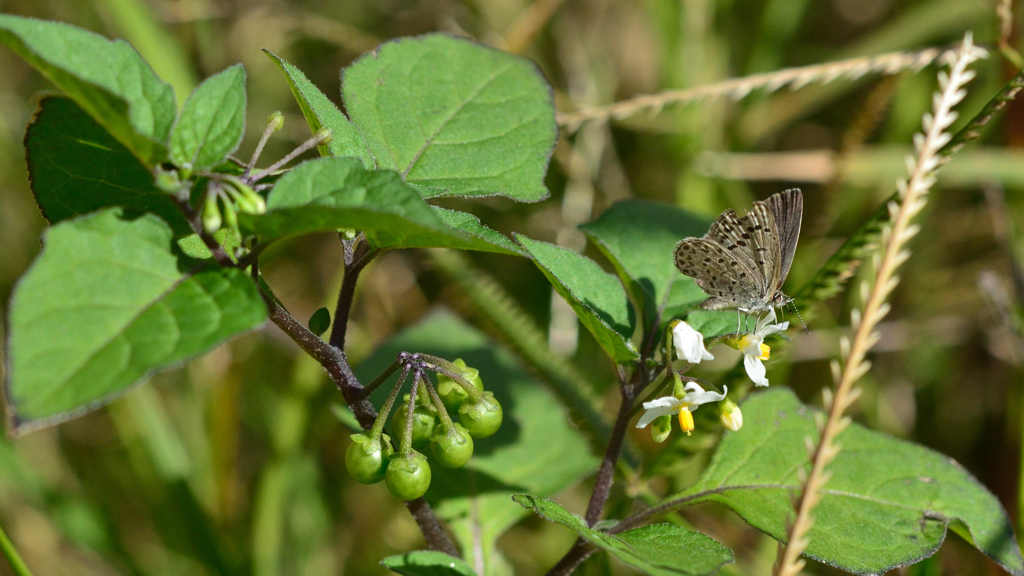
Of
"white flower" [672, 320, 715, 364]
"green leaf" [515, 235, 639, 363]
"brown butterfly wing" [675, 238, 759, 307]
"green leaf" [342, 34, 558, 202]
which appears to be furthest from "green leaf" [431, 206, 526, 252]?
"brown butterfly wing" [675, 238, 759, 307]

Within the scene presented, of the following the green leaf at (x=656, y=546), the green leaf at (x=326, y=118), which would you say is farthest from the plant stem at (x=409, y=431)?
the green leaf at (x=326, y=118)

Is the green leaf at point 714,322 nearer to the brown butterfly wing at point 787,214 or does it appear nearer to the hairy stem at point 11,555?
the brown butterfly wing at point 787,214

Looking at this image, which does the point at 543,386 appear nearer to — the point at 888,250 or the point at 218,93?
the point at 888,250

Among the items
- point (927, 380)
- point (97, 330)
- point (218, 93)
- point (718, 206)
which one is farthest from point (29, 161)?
point (927, 380)

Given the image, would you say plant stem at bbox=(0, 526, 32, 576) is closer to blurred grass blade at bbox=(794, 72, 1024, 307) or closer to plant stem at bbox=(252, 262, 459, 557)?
plant stem at bbox=(252, 262, 459, 557)

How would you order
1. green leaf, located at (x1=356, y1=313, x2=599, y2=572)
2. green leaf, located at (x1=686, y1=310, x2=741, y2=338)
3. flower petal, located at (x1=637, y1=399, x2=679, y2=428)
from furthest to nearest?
green leaf, located at (x1=356, y1=313, x2=599, y2=572), green leaf, located at (x1=686, y1=310, x2=741, y2=338), flower petal, located at (x1=637, y1=399, x2=679, y2=428)
